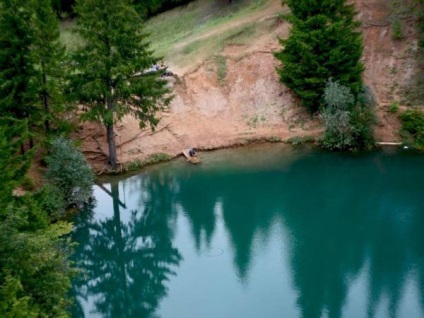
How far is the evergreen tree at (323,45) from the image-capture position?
3888 centimetres

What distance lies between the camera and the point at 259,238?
2944cm

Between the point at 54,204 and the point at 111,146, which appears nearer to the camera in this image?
the point at 54,204

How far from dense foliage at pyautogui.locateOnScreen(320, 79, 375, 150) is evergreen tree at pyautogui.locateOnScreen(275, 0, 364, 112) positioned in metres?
1.36

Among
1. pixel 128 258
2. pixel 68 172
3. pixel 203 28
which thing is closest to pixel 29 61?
pixel 68 172

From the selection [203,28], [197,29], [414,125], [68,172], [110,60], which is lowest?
[68,172]

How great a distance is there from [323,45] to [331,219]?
14.9 metres

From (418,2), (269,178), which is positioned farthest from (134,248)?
(418,2)

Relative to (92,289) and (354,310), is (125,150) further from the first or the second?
(354,310)

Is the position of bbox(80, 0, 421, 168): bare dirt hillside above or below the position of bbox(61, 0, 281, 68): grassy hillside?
below

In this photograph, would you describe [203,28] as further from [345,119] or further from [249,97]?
[345,119]

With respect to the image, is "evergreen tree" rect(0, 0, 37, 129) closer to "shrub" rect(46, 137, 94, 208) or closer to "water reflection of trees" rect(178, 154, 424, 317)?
"shrub" rect(46, 137, 94, 208)

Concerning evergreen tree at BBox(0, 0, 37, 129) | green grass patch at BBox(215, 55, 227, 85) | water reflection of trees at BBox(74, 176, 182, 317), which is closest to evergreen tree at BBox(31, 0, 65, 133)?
evergreen tree at BBox(0, 0, 37, 129)

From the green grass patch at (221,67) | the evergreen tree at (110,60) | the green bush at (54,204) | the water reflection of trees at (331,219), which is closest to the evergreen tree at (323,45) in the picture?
the water reflection of trees at (331,219)

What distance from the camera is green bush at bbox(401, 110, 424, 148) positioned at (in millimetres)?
38156
